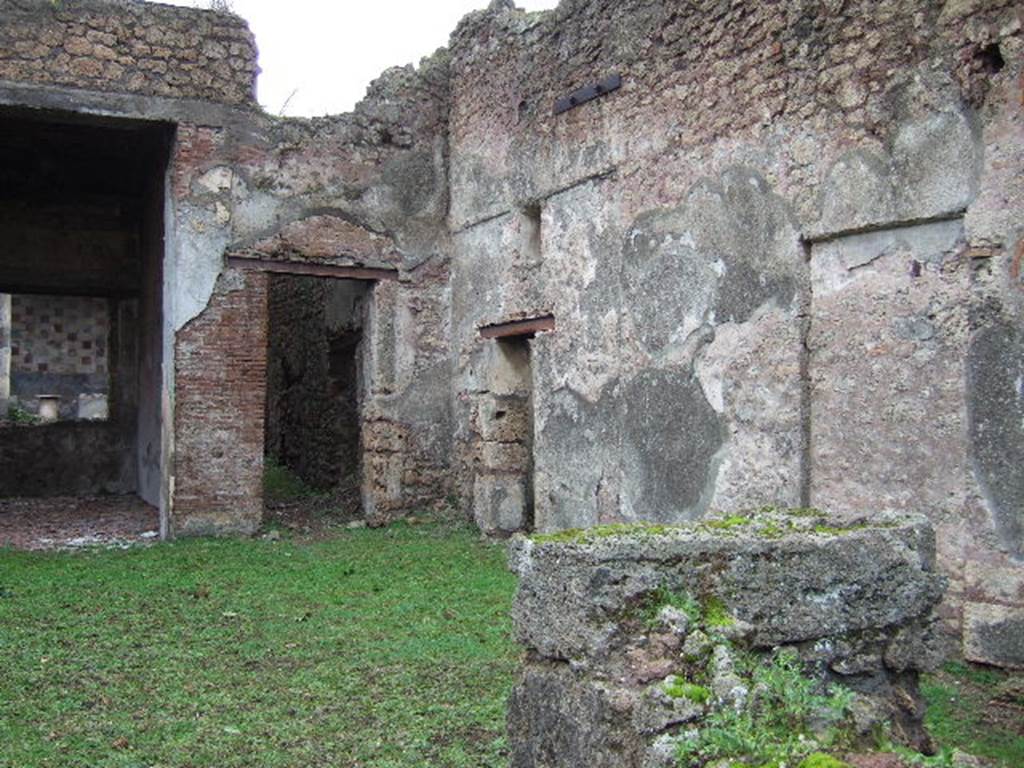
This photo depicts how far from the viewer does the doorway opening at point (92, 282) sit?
1095 cm

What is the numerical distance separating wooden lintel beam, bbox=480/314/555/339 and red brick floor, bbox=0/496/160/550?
338cm

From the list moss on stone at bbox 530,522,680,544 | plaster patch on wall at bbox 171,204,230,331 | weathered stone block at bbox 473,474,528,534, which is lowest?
weathered stone block at bbox 473,474,528,534

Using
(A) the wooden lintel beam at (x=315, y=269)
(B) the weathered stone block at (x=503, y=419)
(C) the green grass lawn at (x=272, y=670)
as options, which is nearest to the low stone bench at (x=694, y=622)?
(C) the green grass lawn at (x=272, y=670)

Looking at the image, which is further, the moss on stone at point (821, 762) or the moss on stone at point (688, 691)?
the moss on stone at point (688, 691)

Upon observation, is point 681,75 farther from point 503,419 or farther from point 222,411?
point 222,411

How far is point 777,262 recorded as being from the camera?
20.6 ft

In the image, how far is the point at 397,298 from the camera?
1009 centimetres

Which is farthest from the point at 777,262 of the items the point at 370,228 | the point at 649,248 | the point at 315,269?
the point at 315,269

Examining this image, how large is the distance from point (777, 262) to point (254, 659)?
3571 millimetres

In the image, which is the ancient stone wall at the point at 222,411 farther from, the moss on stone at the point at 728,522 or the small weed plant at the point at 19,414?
the small weed plant at the point at 19,414

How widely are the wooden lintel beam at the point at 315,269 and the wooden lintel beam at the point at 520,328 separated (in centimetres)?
114

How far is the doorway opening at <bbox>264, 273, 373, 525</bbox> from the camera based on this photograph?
1123 centimetres

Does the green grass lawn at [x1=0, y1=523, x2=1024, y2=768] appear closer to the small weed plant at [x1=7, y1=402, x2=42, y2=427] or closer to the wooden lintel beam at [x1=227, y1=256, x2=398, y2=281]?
the wooden lintel beam at [x1=227, y1=256, x2=398, y2=281]

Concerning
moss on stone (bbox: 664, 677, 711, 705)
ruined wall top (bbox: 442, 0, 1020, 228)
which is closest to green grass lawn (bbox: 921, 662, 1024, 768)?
moss on stone (bbox: 664, 677, 711, 705)
